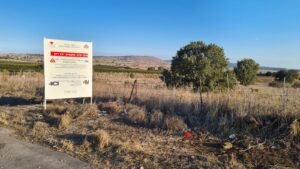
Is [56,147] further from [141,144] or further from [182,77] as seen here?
[182,77]

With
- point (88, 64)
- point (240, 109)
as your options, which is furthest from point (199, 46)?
point (240, 109)

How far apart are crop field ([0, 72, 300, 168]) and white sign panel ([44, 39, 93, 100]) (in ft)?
3.31

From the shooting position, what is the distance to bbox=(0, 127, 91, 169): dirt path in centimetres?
494

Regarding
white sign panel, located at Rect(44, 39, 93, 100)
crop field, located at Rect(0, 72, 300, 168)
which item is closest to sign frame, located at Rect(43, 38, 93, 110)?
white sign panel, located at Rect(44, 39, 93, 100)

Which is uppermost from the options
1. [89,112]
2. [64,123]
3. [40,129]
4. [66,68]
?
[66,68]

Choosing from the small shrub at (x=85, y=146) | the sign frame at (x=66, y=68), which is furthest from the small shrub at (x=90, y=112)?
the small shrub at (x=85, y=146)

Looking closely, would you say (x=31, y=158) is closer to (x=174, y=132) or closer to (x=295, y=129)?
(x=174, y=132)

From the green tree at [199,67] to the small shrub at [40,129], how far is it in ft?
47.3

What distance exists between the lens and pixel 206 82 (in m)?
22.3

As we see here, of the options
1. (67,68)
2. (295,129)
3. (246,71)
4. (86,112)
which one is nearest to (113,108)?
(86,112)

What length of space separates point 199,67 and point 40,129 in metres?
16.2

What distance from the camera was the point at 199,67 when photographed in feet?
71.6

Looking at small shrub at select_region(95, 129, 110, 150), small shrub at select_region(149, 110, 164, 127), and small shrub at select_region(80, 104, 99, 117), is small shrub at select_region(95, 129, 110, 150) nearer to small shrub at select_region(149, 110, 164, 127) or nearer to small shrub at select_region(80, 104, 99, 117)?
small shrub at select_region(149, 110, 164, 127)

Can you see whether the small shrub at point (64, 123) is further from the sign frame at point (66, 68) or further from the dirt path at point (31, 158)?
the sign frame at point (66, 68)
